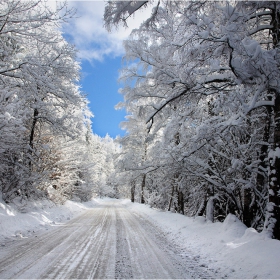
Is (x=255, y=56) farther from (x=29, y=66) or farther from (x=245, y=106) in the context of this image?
(x=29, y=66)

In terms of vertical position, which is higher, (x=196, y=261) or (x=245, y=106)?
(x=245, y=106)

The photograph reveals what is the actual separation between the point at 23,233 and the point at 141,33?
8.10 m

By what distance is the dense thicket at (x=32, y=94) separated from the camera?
613 centimetres

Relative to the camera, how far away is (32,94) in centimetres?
703

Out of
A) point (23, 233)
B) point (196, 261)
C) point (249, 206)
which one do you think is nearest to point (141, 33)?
point (249, 206)

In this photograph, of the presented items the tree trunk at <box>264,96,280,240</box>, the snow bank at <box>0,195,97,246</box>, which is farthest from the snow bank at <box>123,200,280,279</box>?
the snow bank at <box>0,195,97,246</box>

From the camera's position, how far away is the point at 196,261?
17.3 ft

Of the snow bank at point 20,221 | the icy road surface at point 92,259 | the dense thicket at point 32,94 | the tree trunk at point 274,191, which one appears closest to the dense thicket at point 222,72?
the tree trunk at point 274,191

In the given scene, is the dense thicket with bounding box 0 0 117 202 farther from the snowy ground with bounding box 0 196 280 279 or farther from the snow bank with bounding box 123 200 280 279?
the snow bank with bounding box 123 200 280 279

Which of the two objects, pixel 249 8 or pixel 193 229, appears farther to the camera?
pixel 193 229

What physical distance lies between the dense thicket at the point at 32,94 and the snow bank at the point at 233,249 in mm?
6054

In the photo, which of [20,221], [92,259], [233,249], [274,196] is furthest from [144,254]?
[20,221]

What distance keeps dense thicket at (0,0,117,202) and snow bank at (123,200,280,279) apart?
19.9 ft

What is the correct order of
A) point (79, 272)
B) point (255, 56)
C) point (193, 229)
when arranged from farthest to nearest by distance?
point (193, 229)
point (79, 272)
point (255, 56)
